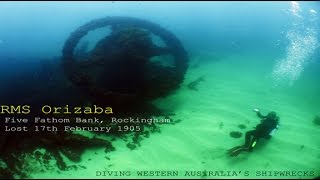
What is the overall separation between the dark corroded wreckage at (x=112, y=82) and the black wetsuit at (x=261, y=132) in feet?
7.87

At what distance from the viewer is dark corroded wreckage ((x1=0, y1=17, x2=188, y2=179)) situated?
7.29 metres

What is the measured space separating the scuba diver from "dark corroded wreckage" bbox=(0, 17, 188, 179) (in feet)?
7.22

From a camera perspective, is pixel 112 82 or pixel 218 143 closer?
pixel 218 143

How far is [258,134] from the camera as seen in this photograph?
7.41 m

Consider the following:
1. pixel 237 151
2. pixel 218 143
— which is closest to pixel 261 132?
pixel 237 151

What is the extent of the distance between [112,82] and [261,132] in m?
4.59

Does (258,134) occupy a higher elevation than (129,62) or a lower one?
lower

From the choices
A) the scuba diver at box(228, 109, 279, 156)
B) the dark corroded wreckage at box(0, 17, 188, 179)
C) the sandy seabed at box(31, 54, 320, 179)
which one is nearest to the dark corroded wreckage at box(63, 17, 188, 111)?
the dark corroded wreckage at box(0, 17, 188, 179)

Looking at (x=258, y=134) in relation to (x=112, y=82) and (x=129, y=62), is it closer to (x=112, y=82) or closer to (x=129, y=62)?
(x=129, y=62)

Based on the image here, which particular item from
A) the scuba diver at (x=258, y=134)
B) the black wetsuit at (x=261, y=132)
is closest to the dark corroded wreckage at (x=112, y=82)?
the scuba diver at (x=258, y=134)

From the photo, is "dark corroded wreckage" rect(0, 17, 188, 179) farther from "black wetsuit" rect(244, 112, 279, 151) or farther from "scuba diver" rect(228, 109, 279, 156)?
"black wetsuit" rect(244, 112, 279, 151)

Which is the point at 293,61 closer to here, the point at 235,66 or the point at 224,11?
the point at 235,66

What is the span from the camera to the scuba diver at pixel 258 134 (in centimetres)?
716

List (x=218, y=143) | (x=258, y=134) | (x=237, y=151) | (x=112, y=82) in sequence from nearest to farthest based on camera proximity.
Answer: (x=237, y=151)
(x=258, y=134)
(x=218, y=143)
(x=112, y=82)
